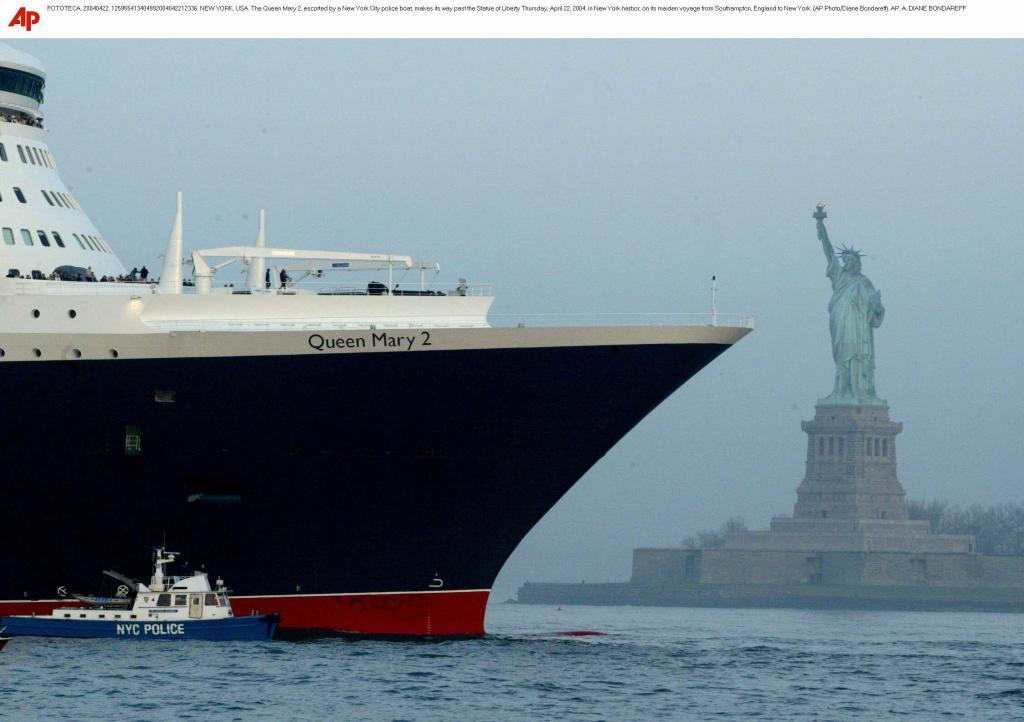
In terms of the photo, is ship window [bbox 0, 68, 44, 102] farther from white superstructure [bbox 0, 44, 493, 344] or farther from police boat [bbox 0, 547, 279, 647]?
police boat [bbox 0, 547, 279, 647]

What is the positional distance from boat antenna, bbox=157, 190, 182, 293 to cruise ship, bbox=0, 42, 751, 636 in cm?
7

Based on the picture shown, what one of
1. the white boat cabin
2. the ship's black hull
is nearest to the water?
the white boat cabin

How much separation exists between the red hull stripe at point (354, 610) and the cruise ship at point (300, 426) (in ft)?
0.20

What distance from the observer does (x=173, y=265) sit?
183ft

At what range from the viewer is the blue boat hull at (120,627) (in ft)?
178

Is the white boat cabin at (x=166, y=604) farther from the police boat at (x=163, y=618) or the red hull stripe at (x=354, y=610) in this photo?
the red hull stripe at (x=354, y=610)

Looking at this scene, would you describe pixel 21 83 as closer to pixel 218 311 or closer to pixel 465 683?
pixel 218 311

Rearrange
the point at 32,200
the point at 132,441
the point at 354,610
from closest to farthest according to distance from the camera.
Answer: the point at 132,441
the point at 354,610
the point at 32,200

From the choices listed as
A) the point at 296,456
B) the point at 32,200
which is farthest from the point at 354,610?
the point at 32,200

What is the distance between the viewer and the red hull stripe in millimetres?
55812

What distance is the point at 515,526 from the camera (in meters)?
57.6

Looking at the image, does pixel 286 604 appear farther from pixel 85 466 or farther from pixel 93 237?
pixel 93 237

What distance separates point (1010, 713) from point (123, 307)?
27.3m

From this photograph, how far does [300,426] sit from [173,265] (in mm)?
6340
